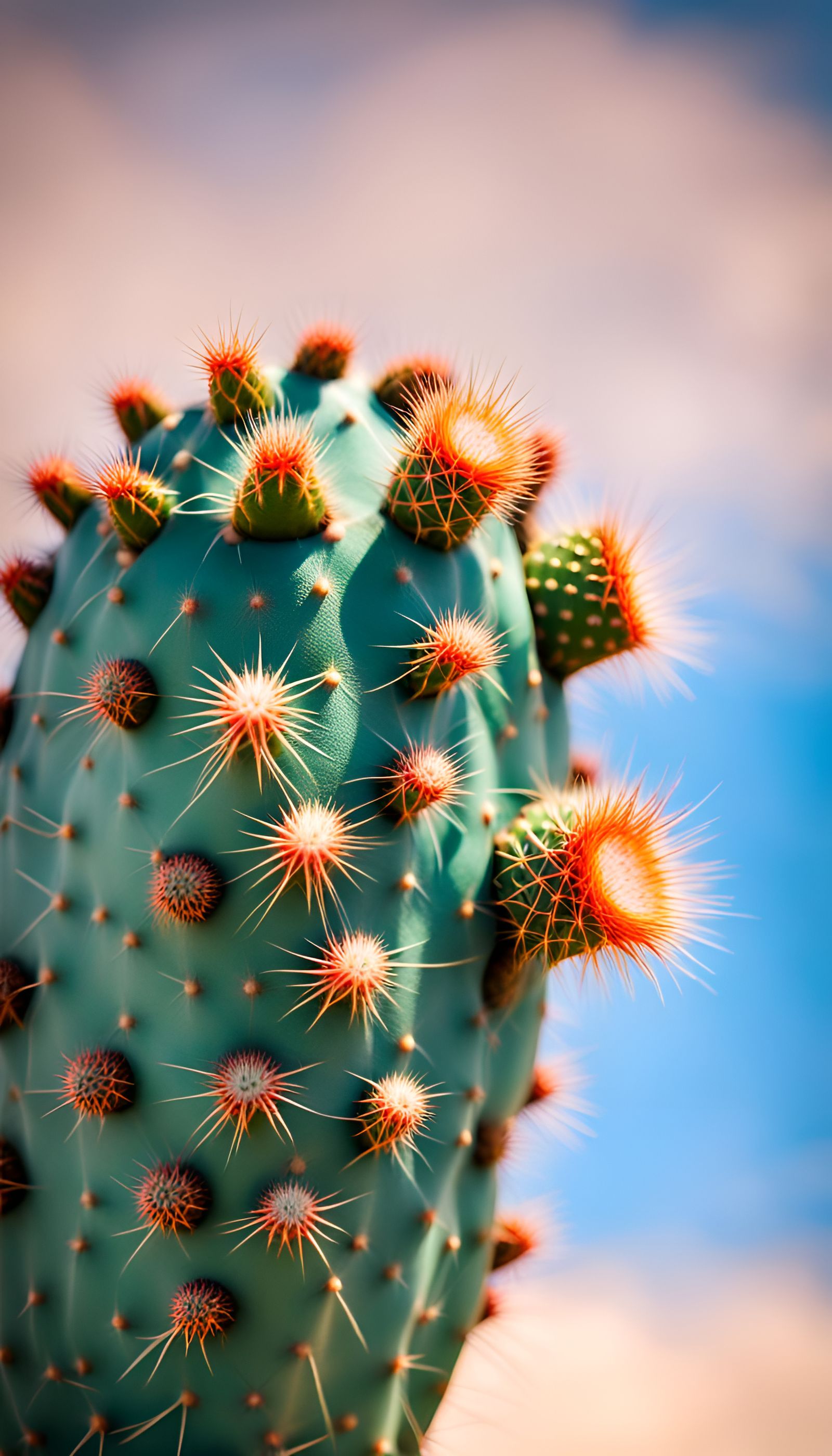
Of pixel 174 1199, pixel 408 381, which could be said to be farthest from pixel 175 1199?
pixel 408 381

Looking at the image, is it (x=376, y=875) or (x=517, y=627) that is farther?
(x=517, y=627)

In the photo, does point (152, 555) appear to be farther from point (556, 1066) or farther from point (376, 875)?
point (556, 1066)

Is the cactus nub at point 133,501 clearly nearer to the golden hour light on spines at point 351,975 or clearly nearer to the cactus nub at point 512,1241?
the golden hour light on spines at point 351,975

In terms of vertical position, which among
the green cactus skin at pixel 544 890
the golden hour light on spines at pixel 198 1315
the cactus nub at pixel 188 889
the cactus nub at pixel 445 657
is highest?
the cactus nub at pixel 445 657

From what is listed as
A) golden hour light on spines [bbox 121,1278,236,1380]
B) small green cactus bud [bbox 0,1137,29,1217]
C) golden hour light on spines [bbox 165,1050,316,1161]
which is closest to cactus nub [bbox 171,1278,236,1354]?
golden hour light on spines [bbox 121,1278,236,1380]

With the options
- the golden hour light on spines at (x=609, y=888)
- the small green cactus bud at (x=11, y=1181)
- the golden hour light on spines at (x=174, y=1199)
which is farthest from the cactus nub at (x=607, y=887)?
the small green cactus bud at (x=11, y=1181)

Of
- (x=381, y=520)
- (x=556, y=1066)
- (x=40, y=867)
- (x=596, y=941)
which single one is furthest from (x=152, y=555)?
(x=556, y=1066)

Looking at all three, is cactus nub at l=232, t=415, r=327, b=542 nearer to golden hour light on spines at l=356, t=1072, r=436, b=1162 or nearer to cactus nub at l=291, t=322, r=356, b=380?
cactus nub at l=291, t=322, r=356, b=380
